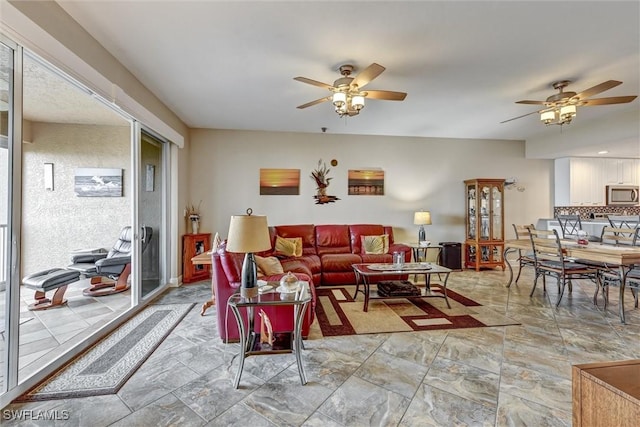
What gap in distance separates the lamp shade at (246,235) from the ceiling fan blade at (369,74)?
1562mm

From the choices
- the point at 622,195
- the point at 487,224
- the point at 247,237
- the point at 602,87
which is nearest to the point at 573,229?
the point at 487,224

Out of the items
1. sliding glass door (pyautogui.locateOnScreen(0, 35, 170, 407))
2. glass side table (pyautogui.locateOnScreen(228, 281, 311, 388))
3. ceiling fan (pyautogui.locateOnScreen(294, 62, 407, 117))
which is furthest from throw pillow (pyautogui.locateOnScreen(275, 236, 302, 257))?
ceiling fan (pyautogui.locateOnScreen(294, 62, 407, 117))

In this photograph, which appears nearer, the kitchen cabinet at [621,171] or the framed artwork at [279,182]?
the framed artwork at [279,182]

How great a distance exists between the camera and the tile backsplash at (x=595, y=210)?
6375 millimetres

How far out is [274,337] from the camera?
2.49 metres

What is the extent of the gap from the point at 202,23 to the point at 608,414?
129 inches

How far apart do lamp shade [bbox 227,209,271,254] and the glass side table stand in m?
0.37

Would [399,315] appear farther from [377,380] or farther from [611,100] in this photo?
[611,100]

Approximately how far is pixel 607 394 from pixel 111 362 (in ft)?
9.96

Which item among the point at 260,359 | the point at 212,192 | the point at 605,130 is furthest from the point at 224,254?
the point at 605,130

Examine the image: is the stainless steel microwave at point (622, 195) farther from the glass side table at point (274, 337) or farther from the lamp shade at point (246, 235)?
the lamp shade at point (246, 235)

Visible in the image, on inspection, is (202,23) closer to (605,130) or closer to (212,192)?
(212,192)

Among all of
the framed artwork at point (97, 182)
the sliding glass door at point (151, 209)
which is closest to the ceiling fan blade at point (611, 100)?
the sliding glass door at point (151, 209)

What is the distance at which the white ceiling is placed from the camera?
2.17 metres
